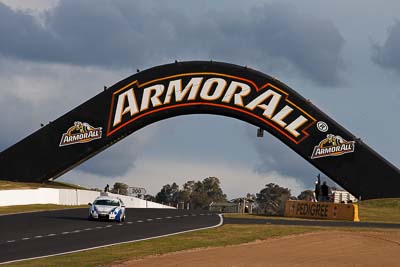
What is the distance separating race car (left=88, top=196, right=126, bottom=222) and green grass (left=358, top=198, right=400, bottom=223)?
1644 centimetres

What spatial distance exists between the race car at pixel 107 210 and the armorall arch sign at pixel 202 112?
23.6 meters

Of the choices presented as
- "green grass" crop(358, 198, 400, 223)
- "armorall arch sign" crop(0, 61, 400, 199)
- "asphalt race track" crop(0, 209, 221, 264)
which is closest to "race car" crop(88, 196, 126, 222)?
"asphalt race track" crop(0, 209, 221, 264)

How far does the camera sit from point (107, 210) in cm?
4353

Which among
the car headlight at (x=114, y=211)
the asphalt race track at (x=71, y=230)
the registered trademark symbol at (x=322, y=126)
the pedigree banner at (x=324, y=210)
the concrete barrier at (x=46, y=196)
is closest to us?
the asphalt race track at (x=71, y=230)

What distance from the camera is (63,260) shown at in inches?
1043

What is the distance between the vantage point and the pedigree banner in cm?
5094

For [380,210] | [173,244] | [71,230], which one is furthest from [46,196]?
[173,244]

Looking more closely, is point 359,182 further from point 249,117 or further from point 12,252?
point 12,252

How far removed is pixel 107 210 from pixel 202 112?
84.0 feet

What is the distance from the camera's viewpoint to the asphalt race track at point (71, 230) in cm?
3042

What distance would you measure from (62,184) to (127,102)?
842cm

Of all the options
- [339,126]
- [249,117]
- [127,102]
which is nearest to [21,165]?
[127,102]

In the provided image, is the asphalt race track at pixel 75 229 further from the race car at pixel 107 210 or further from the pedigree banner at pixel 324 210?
the pedigree banner at pixel 324 210

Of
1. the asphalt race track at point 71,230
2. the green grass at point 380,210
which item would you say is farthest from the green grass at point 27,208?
the green grass at point 380,210
